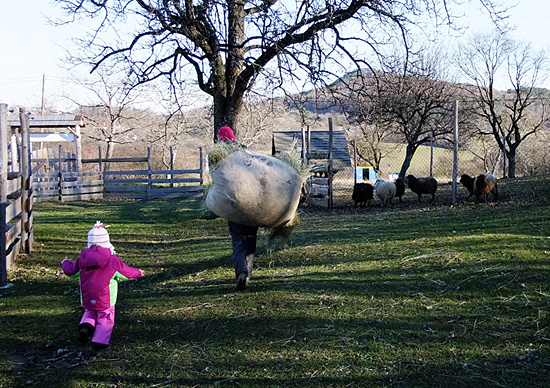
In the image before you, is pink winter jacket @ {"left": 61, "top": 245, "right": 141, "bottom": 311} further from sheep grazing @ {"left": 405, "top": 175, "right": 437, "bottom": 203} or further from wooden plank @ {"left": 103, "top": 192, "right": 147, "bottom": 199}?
wooden plank @ {"left": 103, "top": 192, "right": 147, "bottom": 199}

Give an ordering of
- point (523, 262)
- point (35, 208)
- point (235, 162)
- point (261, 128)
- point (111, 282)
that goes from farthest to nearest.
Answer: point (261, 128) < point (35, 208) < point (523, 262) < point (235, 162) < point (111, 282)

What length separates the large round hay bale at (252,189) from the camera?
16.6 ft

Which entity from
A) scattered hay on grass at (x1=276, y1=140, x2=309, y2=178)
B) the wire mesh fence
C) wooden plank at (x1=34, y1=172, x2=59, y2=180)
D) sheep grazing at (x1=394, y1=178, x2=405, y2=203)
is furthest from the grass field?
wooden plank at (x1=34, y1=172, x2=59, y2=180)

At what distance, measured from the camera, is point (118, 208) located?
59.4ft

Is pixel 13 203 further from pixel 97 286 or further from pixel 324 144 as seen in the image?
pixel 324 144

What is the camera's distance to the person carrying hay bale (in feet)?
16.6

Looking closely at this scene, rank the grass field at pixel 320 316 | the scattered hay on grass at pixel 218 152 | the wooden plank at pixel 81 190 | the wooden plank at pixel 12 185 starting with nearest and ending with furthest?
the grass field at pixel 320 316, the scattered hay on grass at pixel 218 152, the wooden plank at pixel 12 185, the wooden plank at pixel 81 190

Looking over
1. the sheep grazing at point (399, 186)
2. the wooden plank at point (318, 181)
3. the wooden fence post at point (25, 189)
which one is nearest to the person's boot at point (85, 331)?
the wooden fence post at point (25, 189)

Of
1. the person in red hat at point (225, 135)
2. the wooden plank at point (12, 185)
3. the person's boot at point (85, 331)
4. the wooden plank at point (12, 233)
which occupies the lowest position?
the person's boot at point (85, 331)

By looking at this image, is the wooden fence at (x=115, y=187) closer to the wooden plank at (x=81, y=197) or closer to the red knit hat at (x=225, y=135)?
the wooden plank at (x=81, y=197)

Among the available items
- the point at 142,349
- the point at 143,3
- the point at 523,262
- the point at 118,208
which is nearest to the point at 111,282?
the point at 142,349

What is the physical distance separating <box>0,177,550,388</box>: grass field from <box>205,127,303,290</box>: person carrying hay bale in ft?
3.27

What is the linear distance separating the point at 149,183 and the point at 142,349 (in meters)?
18.5

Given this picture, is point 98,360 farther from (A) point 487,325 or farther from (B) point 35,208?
(B) point 35,208
